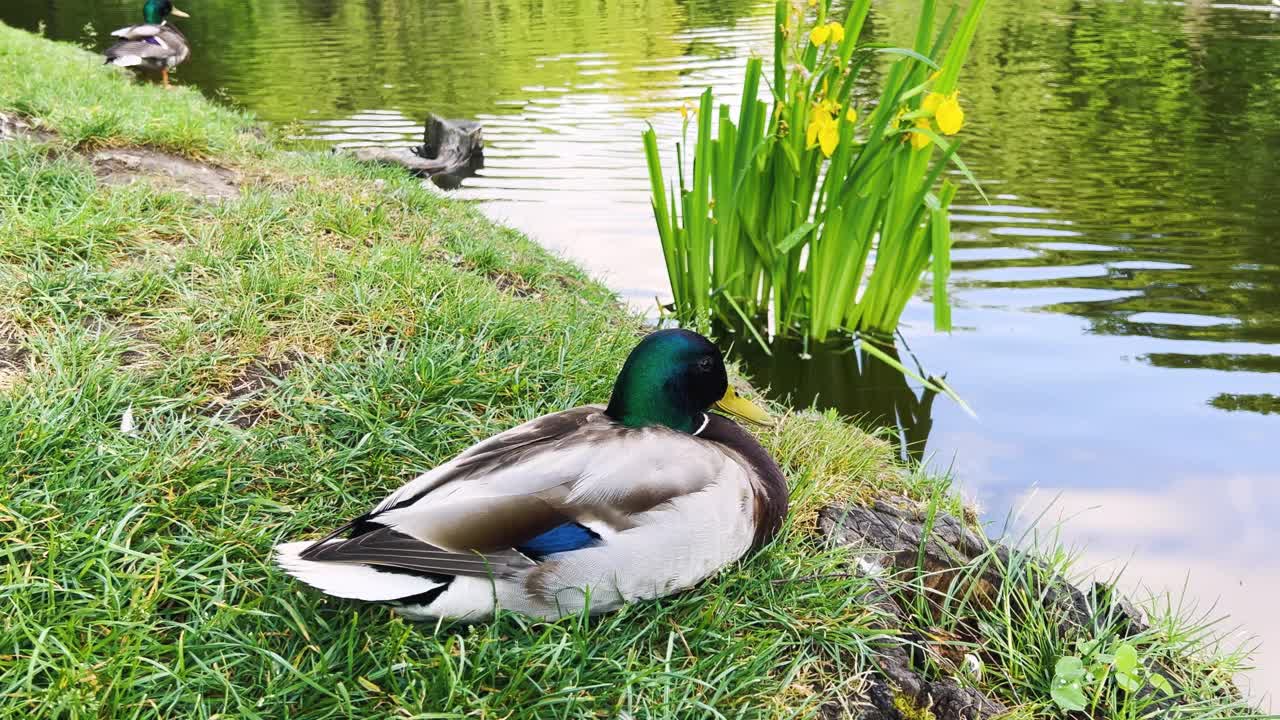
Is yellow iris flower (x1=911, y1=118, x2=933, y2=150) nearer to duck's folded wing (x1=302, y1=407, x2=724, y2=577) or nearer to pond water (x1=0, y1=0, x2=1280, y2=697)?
pond water (x1=0, y1=0, x2=1280, y2=697)

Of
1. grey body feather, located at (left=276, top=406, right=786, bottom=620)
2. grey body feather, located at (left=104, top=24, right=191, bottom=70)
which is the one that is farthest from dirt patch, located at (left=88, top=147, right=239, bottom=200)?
grey body feather, located at (left=104, top=24, right=191, bottom=70)

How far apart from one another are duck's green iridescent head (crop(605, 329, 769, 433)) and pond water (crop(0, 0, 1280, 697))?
1.17m

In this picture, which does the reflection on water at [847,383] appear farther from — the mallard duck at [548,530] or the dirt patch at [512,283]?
the mallard duck at [548,530]

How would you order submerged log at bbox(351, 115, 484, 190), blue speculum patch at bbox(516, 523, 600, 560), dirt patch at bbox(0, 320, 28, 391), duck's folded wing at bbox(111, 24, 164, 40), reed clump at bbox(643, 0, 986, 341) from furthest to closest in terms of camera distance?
duck's folded wing at bbox(111, 24, 164, 40) → submerged log at bbox(351, 115, 484, 190) → reed clump at bbox(643, 0, 986, 341) → dirt patch at bbox(0, 320, 28, 391) → blue speculum patch at bbox(516, 523, 600, 560)

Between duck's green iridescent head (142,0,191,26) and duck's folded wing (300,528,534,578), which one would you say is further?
duck's green iridescent head (142,0,191,26)

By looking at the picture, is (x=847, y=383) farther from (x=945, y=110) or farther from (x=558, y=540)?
(x=558, y=540)

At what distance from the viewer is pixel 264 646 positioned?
1701mm

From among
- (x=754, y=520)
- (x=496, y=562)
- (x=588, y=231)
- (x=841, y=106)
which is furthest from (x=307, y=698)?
(x=588, y=231)

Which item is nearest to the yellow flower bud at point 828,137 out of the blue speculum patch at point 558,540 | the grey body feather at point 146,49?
the blue speculum patch at point 558,540

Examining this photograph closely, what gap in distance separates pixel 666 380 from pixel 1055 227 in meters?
5.14

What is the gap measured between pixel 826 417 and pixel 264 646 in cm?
191

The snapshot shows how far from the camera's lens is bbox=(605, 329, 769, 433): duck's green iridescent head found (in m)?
1.98

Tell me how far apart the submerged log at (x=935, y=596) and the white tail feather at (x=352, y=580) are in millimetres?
843

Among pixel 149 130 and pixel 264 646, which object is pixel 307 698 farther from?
pixel 149 130
